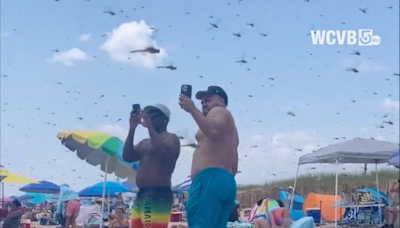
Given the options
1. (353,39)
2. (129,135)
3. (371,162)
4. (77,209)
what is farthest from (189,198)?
(371,162)

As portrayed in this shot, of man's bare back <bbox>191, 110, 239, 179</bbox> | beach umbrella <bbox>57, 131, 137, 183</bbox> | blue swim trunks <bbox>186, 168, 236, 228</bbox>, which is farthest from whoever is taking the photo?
beach umbrella <bbox>57, 131, 137, 183</bbox>

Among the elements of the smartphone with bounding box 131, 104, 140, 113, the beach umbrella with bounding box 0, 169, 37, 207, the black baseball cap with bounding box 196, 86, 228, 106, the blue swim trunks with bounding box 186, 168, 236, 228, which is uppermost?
the black baseball cap with bounding box 196, 86, 228, 106

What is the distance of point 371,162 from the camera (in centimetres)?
873

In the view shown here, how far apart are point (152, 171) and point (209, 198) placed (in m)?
0.75

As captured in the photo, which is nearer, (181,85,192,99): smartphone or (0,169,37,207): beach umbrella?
(181,85,192,99): smartphone

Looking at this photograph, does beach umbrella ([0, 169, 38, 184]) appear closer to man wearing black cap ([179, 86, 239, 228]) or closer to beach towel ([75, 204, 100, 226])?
beach towel ([75, 204, 100, 226])

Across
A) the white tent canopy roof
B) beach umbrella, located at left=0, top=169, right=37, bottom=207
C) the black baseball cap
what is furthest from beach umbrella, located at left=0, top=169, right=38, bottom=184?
the black baseball cap

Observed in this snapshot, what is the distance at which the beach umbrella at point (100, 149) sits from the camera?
4695 mm

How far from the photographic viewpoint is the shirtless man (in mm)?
3793

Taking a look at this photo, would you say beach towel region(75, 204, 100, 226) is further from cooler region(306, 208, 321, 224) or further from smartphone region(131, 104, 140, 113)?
smartphone region(131, 104, 140, 113)

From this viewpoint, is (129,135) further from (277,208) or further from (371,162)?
(371,162)

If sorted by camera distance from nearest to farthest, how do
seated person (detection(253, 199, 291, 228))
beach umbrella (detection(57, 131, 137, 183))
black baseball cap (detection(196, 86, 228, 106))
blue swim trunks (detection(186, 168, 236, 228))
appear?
blue swim trunks (detection(186, 168, 236, 228)), black baseball cap (detection(196, 86, 228, 106)), beach umbrella (detection(57, 131, 137, 183)), seated person (detection(253, 199, 291, 228))

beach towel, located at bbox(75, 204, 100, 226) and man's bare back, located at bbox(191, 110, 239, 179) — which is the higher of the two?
man's bare back, located at bbox(191, 110, 239, 179)

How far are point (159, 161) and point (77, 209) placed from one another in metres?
4.50
